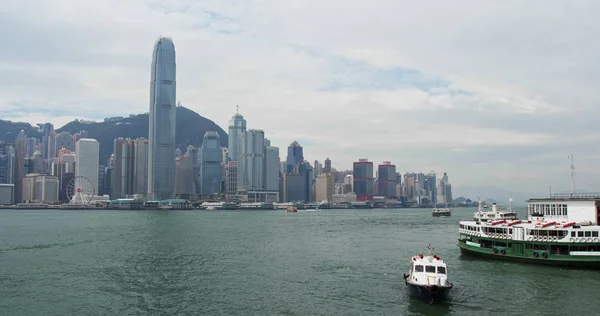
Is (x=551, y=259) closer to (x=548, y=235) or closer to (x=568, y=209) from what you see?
(x=548, y=235)

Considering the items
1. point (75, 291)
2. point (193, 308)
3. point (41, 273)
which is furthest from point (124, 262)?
point (193, 308)

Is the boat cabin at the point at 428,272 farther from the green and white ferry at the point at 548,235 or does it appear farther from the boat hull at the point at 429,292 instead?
the green and white ferry at the point at 548,235

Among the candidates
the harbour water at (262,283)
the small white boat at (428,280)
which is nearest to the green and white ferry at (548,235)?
the harbour water at (262,283)

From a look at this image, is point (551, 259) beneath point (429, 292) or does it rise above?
above

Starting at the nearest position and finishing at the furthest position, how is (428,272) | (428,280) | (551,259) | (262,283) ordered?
(428,280), (428,272), (262,283), (551,259)

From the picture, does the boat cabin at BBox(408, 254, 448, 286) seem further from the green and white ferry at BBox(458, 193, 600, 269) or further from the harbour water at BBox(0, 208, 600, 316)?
the green and white ferry at BBox(458, 193, 600, 269)

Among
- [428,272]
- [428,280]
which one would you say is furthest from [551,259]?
[428,280]

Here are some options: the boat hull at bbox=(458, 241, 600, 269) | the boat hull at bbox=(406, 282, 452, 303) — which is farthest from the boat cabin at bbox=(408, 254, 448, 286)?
the boat hull at bbox=(458, 241, 600, 269)
